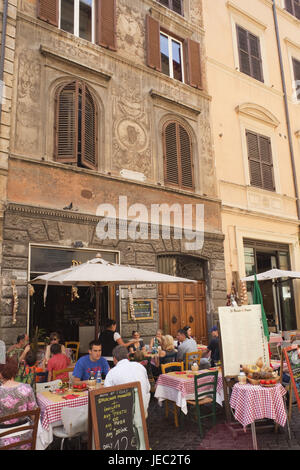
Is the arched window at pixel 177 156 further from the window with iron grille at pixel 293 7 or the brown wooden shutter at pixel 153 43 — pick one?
the window with iron grille at pixel 293 7

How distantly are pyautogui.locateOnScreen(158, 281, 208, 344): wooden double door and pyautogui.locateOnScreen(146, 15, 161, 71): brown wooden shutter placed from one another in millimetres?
6824

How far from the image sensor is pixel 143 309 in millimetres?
9547

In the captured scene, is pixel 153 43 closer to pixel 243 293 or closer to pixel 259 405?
pixel 243 293

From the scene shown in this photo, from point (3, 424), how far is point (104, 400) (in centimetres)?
104

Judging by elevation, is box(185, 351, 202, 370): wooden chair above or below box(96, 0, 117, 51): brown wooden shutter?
below

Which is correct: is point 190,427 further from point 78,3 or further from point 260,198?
point 78,3

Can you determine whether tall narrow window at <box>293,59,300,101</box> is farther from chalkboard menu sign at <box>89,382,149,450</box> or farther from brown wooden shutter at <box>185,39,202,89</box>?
chalkboard menu sign at <box>89,382,149,450</box>

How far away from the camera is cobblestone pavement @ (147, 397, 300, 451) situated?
15.9ft

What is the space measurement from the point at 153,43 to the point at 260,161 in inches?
219

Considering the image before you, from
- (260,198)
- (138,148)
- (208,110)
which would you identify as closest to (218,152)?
(208,110)

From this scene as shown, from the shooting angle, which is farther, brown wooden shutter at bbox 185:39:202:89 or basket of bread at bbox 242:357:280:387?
brown wooden shutter at bbox 185:39:202:89

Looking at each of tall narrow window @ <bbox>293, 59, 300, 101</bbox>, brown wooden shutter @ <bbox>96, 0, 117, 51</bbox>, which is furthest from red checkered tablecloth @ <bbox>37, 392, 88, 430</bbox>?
tall narrow window @ <bbox>293, 59, 300, 101</bbox>

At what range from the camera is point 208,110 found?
12648 millimetres

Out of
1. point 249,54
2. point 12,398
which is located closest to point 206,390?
point 12,398
